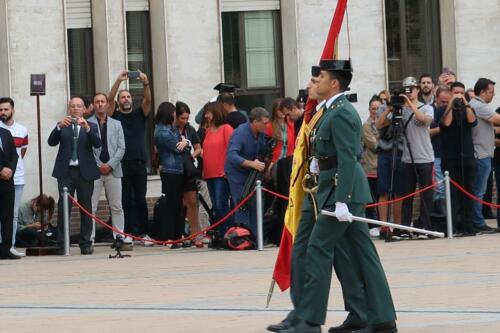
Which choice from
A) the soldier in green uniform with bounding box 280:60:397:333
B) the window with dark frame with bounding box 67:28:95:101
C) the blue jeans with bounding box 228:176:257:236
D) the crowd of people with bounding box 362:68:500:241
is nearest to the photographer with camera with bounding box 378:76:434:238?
the crowd of people with bounding box 362:68:500:241

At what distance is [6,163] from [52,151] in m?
3.69

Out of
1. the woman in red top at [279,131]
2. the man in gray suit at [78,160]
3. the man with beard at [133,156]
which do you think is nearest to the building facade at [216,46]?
the man with beard at [133,156]

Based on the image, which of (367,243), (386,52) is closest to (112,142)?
(386,52)

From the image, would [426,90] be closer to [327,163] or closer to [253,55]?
[253,55]

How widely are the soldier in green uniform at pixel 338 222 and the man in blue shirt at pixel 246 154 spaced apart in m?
9.35

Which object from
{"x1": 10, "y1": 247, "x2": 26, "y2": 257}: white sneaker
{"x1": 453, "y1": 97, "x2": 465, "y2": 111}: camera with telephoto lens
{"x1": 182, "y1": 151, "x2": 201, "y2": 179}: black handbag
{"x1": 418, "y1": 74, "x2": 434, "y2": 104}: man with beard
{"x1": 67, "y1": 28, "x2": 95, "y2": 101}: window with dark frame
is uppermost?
{"x1": 67, "y1": 28, "x2": 95, "y2": 101}: window with dark frame

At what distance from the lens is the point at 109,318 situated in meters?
12.1

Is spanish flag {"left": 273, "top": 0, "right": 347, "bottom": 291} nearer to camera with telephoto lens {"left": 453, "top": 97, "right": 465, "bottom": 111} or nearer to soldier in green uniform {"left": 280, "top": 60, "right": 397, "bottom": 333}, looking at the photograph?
soldier in green uniform {"left": 280, "top": 60, "right": 397, "bottom": 333}

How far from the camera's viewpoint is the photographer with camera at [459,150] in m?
21.5

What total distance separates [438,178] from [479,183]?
0.98 meters

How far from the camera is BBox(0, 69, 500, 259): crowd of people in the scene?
67.2 ft

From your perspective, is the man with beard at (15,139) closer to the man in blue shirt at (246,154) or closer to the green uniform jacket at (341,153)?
the man in blue shirt at (246,154)

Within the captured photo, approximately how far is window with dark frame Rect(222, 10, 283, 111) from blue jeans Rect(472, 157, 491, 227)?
5084 millimetres

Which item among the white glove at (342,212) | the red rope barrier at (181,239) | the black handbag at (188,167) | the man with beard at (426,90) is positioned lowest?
the red rope barrier at (181,239)
